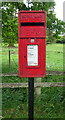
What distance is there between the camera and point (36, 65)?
3734 mm

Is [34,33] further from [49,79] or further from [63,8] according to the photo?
[49,79]

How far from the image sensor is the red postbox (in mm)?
3652

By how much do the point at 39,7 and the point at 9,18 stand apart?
51.8 inches

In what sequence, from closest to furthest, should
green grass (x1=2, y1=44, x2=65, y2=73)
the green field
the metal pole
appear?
1. the metal pole
2. the green field
3. green grass (x1=2, y1=44, x2=65, y2=73)

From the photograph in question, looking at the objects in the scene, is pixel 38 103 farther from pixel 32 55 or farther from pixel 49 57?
pixel 49 57

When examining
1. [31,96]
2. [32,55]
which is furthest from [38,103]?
[32,55]

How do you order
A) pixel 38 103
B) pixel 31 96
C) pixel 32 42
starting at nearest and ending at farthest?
pixel 32 42, pixel 31 96, pixel 38 103

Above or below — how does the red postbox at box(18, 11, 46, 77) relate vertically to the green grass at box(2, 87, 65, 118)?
above

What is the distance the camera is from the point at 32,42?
12.0 feet

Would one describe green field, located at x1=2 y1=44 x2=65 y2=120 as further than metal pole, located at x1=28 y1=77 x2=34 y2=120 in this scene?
Yes

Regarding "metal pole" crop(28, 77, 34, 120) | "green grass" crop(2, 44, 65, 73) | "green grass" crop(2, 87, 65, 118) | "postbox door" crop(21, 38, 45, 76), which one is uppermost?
"postbox door" crop(21, 38, 45, 76)

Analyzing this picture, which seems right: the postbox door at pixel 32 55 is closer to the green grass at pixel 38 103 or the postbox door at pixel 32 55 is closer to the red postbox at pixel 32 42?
the red postbox at pixel 32 42

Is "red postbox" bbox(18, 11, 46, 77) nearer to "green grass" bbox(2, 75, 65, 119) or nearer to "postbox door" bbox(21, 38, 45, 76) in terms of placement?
"postbox door" bbox(21, 38, 45, 76)

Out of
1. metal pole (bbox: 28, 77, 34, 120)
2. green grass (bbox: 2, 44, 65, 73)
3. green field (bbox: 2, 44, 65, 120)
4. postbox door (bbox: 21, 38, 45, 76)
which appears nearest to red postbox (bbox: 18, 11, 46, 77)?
postbox door (bbox: 21, 38, 45, 76)
